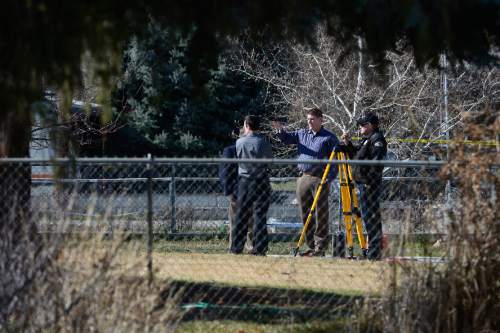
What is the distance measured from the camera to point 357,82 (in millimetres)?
17906

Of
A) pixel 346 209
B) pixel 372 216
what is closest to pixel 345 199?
pixel 346 209

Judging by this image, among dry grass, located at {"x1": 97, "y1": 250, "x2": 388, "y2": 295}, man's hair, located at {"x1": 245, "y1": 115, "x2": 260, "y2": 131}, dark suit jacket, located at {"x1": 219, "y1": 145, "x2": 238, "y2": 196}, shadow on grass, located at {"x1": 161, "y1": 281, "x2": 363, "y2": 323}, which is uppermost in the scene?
man's hair, located at {"x1": 245, "y1": 115, "x2": 260, "y2": 131}

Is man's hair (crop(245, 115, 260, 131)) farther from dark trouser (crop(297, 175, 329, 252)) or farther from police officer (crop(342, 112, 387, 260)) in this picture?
police officer (crop(342, 112, 387, 260))

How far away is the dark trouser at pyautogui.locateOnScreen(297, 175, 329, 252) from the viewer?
1069 cm

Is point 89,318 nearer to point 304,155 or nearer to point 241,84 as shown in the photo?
point 304,155

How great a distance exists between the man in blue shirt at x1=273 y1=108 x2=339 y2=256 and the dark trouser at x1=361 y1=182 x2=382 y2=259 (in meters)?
0.57

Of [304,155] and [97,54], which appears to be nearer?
[97,54]

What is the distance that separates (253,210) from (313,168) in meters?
1.07

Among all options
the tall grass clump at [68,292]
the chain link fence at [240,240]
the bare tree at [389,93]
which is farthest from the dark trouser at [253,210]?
the bare tree at [389,93]

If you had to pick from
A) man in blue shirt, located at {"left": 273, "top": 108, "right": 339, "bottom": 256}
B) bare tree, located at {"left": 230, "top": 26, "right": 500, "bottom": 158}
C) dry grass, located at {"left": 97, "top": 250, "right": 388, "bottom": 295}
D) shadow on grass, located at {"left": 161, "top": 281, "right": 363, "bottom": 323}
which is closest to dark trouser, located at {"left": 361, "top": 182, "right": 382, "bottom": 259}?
dry grass, located at {"left": 97, "top": 250, "right": 388, "bottom": 295}

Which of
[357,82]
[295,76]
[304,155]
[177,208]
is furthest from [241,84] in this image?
[304,155]

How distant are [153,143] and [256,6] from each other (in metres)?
24.7

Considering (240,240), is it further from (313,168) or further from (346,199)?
(346,199)

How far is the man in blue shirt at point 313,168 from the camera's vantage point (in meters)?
10.9
